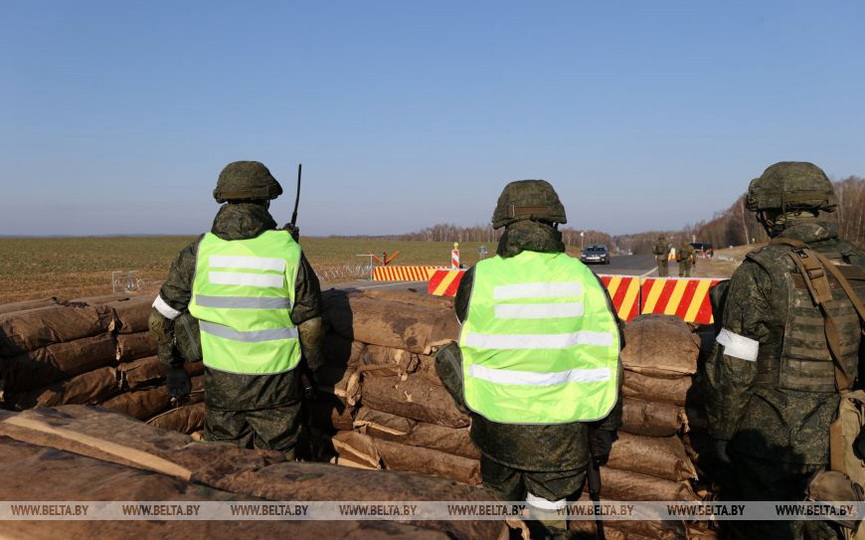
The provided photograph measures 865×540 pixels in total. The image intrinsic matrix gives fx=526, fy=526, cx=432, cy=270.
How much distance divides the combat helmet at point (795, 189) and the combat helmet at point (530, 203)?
3.65 feet

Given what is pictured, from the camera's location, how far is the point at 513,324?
225cm

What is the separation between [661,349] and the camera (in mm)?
3172

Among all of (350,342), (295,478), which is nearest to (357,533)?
(295,478)

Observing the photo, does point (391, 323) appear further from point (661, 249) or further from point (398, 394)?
point (661, 249)

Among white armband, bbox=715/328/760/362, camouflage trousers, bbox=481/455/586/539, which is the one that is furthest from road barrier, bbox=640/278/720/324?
camouflage trousers, bbox=481/455/586/539

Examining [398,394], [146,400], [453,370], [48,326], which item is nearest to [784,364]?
[453,370]

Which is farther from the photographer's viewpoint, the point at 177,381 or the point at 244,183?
the point at 177,381

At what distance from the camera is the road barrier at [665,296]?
26.3 ft

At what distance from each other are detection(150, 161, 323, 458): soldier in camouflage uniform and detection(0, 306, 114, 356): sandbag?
3.02 ft

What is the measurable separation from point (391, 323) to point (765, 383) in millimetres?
2213

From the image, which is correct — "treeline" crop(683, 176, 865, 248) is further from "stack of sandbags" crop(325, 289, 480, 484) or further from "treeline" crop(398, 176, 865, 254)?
"stack of sandbags" crop(325, 289, 480, 484)

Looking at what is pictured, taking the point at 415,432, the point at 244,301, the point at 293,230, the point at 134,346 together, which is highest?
the point at 293,230

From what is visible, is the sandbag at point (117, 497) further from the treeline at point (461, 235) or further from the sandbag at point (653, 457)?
the treeline at point (461, 235)

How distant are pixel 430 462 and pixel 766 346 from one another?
2.08 metres
